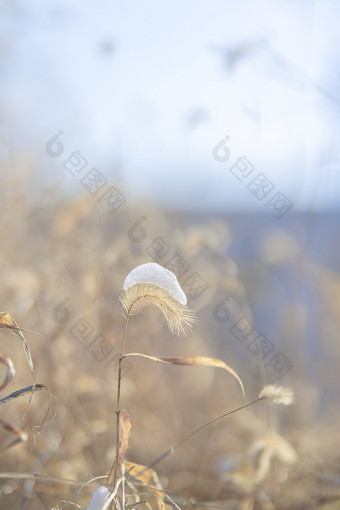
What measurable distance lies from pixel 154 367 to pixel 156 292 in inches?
49.1

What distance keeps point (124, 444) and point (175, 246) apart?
3.32 feet

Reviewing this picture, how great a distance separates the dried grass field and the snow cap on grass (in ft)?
1.75

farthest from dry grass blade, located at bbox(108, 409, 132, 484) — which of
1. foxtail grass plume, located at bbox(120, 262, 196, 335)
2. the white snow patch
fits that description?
foxtail grass plume, located at bbox(120, 262, 196, 335)

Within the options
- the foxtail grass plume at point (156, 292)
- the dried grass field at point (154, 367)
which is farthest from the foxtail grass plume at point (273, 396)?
the dried grass field at point (154, 367)

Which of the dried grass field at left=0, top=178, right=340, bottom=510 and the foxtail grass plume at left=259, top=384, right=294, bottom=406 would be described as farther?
the dried grass field at left=0, top=178, right=340, bottom=510

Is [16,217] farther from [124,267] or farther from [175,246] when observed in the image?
[175,246]

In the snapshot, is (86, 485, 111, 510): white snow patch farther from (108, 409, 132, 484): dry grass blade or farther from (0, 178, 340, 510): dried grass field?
(0, 178, 340, 510): dried grass field

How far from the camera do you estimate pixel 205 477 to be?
4.68 feet

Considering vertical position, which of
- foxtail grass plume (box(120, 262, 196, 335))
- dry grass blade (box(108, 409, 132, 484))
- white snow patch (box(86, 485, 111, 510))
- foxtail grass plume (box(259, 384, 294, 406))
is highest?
foxtail grass plume (box(120, 262, 196, 335))

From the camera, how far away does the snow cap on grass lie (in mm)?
700

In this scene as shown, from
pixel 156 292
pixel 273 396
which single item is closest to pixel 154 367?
pixel 273 396

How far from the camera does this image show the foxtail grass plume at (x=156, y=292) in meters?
0.70

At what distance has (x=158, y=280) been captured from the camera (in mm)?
701

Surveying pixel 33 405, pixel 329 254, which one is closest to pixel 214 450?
pixel 33 405
